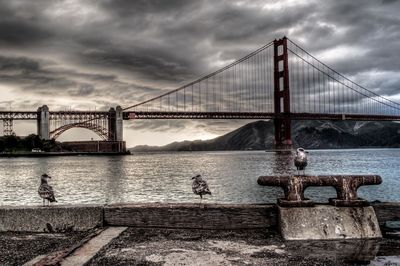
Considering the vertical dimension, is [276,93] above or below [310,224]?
above

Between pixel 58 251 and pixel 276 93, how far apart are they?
300 feet

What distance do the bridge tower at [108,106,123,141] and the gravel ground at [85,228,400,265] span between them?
9150 cm

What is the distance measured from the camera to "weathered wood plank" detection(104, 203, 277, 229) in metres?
6.05

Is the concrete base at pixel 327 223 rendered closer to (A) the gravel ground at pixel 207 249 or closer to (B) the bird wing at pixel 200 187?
(A) the gravel ground at pixel 207 249

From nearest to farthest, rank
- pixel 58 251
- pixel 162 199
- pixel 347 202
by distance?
pixel 58 251, pixel 347 202, pixel 162 199

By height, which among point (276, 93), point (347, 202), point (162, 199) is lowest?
point (162, 199)

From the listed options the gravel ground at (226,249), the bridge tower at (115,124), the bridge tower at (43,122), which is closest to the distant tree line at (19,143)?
the bridge tower at (43,122)

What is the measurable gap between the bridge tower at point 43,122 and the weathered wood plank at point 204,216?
10239 cm

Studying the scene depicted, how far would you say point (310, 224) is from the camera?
18.5 feet

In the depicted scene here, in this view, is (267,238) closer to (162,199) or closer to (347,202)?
(347,202)

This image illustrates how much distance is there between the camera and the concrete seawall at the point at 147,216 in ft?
19.9

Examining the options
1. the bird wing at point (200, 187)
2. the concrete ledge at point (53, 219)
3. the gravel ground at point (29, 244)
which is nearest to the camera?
the gravel ground at point (29, 244)

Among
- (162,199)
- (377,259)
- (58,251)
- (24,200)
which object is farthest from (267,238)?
(24,200)

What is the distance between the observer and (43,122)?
102750 mm
